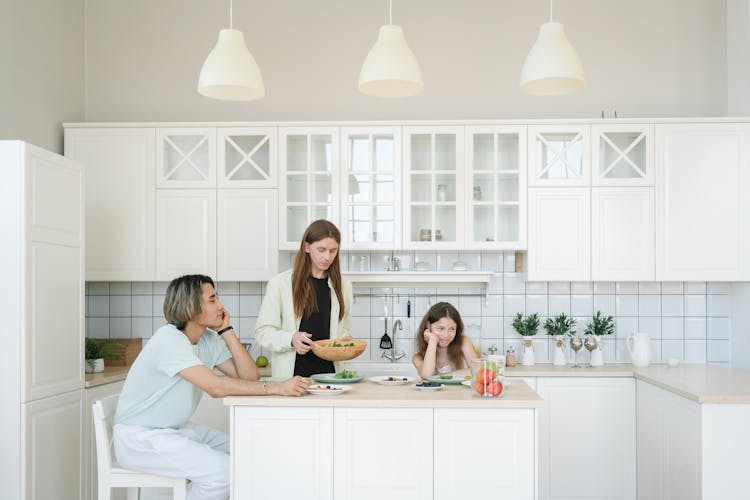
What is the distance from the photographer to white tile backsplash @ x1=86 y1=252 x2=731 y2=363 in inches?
185

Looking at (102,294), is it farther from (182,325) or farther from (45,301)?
(182,325)

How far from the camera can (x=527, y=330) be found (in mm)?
4586

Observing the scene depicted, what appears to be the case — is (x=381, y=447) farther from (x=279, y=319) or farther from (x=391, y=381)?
(x=279, y=319)

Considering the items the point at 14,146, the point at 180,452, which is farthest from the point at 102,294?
the point at 180,452

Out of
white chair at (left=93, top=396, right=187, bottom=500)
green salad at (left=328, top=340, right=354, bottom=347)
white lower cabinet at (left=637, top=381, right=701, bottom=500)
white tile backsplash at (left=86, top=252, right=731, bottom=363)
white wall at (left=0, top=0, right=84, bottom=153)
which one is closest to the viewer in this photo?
white chair at (left=93, top=396, right=187, bottom=500)

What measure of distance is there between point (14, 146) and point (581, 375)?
311 cm

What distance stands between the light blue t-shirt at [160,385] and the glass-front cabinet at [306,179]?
61.3 inches

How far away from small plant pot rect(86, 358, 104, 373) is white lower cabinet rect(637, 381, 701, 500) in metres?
2.97

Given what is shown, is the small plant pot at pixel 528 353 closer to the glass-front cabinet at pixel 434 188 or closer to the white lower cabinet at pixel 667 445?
the white lower cabinet at pixel 667 445

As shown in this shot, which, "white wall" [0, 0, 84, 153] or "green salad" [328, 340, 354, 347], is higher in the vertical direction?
"white wall" [0, 0, 84, 153]

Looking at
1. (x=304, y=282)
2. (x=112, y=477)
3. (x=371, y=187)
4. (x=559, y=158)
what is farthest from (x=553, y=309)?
(x=112, y=477)

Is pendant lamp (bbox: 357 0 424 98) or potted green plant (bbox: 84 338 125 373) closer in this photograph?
pendant lamp (bbox: 357 0 424 98)

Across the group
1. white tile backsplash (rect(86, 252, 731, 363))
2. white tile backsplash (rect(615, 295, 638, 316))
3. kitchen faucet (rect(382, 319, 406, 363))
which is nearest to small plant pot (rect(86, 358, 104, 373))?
white tile backsplash (rect(86, 252, 731, 363))

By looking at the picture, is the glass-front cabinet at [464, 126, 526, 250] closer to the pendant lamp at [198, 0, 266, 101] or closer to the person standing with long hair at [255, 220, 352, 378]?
the person standing with long hair at [255, 220, 352, 378]
